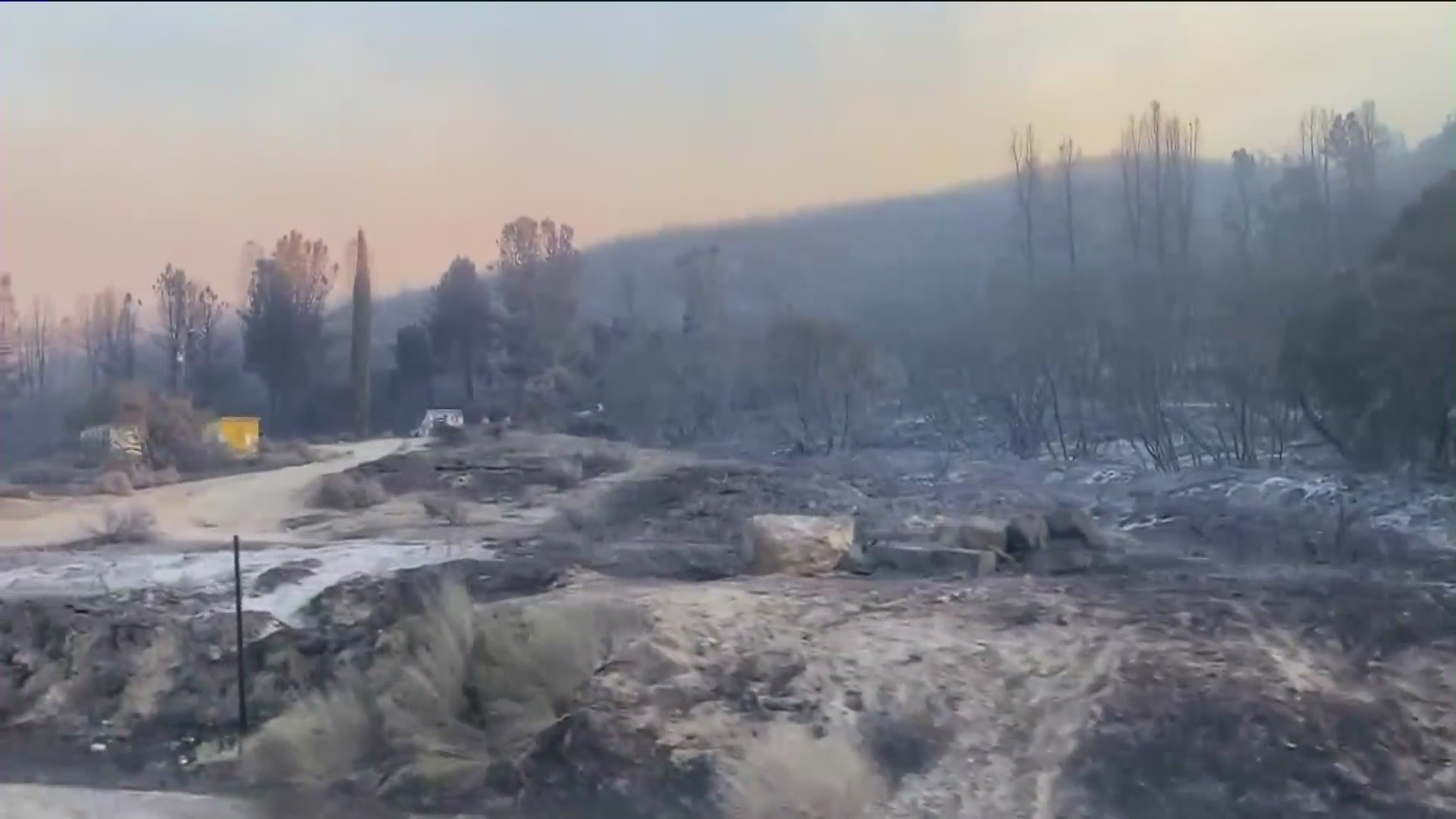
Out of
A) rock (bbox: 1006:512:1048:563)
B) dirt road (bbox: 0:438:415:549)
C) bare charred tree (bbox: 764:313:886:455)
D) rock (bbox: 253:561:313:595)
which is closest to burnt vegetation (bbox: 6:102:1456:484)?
bare charred tree (bbox: 764:313:886:455)

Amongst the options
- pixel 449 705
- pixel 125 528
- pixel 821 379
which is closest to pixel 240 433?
pixel 821 379

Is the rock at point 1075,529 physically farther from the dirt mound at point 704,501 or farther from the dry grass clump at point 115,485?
the dry grass clump at point 115,485

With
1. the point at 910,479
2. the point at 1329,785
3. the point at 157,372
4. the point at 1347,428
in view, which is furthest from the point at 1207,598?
the point at 157,372

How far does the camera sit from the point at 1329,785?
10195 mm

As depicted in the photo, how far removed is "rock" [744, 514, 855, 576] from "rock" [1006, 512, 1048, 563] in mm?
2064

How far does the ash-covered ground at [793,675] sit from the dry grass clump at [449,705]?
0.03 meters

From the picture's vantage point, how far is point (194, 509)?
28562mm

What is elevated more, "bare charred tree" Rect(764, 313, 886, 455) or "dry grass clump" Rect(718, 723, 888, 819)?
"bare charred tree" Rect(764, 313, 886, 455)

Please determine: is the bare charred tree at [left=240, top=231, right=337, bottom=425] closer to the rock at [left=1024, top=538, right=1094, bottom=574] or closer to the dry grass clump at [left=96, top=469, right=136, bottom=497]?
the dry grass clump at [left=96, top=469, right=136, bottom=497]

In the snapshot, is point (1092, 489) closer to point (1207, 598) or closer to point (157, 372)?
point (1207, 598)

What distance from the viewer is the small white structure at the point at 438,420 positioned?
4047 cm

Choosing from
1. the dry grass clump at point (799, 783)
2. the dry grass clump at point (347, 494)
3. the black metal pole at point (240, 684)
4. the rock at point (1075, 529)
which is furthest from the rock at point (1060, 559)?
the dry grass clump at point (347, 494)

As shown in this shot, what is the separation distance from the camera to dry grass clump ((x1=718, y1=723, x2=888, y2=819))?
10.2 meters

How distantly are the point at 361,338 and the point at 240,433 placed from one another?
5149 mm
